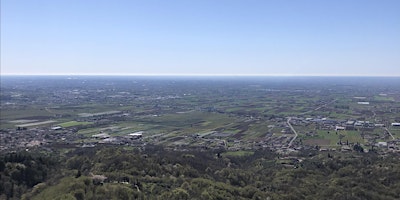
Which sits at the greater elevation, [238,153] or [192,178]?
[192,178]


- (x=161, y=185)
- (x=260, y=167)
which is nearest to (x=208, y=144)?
(x=260, y=167)

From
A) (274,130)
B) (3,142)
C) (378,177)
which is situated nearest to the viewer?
(378,177)

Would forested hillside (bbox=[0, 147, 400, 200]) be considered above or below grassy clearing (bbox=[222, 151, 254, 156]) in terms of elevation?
above

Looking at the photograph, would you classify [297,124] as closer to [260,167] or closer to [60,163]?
[260,167]

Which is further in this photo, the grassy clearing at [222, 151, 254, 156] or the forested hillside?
the grassy clearing at [222, 151, 254, 156]

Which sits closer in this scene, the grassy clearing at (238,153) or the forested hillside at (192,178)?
the forested hillside at (192,178)

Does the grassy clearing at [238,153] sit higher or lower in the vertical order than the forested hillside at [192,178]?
lower

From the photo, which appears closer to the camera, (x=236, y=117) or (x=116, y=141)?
(x=116, y=141)

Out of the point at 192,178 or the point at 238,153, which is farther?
the point at 238,153
